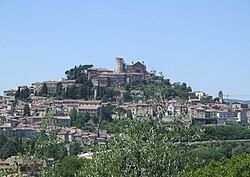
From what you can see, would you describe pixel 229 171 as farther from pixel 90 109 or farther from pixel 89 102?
pixel 89 102

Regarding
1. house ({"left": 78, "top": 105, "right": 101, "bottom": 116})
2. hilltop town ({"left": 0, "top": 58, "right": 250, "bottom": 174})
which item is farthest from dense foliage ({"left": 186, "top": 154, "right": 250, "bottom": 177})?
house ({"left": 78, "top": 105, "right": 101, "bottom": 116})

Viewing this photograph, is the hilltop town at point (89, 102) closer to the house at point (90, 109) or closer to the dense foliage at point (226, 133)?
the house at point (90, 109)

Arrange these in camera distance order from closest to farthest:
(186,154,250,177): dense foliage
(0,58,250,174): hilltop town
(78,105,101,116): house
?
(186,154,250,177): dense foliage
(0,58,250,174): hilltop town
(78,105,101,116): house

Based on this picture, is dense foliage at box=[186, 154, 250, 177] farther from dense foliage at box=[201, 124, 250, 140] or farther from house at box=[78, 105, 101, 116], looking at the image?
house at box=[78, 105, 101, 116]

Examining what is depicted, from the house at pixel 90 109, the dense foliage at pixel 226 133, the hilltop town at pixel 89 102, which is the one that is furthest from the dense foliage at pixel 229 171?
the house at pixel 90 109

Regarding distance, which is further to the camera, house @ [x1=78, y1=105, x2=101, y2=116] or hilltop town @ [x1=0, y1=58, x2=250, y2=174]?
house @ [x1=78, y1=105, x2=101, y2=116]

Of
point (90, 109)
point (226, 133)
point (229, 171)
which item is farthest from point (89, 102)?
point (229, 171)

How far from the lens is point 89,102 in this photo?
53.1 m

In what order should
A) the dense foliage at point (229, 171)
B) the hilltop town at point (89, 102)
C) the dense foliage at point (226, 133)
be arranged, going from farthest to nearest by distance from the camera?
the hilltop town at point (89, 102) < the dense foliage at point (226, 133) < the dense foliage at point (229, 171)

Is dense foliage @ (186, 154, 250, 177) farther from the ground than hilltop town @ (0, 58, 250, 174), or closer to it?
closer to it

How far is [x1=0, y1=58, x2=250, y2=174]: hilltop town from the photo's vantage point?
46938mm

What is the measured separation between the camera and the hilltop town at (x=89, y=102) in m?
46.9

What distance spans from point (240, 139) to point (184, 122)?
1419 inches

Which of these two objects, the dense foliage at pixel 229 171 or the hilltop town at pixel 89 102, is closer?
the dense foliage at pixel 229 171
